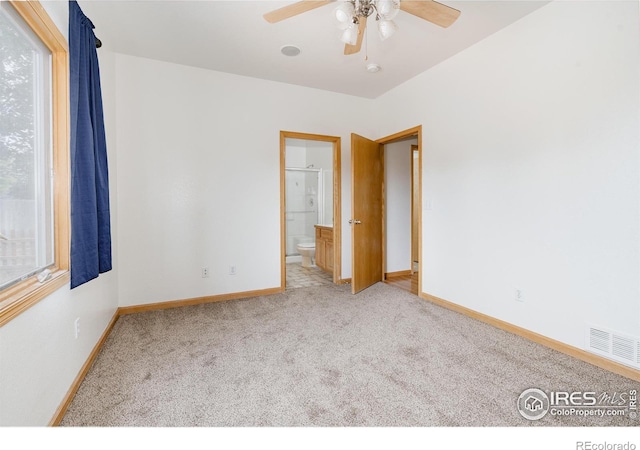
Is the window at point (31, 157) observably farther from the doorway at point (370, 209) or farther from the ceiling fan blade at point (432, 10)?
the doorway at point (370, 209)

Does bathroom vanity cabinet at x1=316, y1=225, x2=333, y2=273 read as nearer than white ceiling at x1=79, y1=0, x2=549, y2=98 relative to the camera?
No

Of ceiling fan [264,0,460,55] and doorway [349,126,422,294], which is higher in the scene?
ceiling fan [264,0,460,55]

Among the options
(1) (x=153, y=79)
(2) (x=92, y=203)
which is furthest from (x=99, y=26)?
(2) (x=92, y=203)

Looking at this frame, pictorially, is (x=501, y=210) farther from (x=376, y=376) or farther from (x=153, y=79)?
(x=153, y=79)

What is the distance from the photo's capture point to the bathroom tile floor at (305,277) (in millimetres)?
4230

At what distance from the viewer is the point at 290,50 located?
293cm

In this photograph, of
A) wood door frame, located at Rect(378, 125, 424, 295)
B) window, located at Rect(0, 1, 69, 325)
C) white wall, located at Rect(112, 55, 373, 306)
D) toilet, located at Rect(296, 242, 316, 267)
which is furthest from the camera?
toilet, located at Rect(296, 242, 316, 267)

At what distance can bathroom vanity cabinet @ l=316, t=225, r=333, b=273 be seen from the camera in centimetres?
476

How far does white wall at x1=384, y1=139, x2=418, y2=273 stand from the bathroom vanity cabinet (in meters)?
0.88

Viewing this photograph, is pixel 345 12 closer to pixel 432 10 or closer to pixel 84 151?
pixel 432 10

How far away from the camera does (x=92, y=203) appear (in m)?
1.94

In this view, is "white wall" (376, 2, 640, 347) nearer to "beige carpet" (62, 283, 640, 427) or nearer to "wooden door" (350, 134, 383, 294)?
"beige carpet" (62, 283, 640, 427)

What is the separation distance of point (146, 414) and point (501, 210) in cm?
300

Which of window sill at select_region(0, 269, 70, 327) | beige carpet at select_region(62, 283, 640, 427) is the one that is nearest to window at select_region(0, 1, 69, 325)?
window sill at select_region(0, 269, 70, 327)
